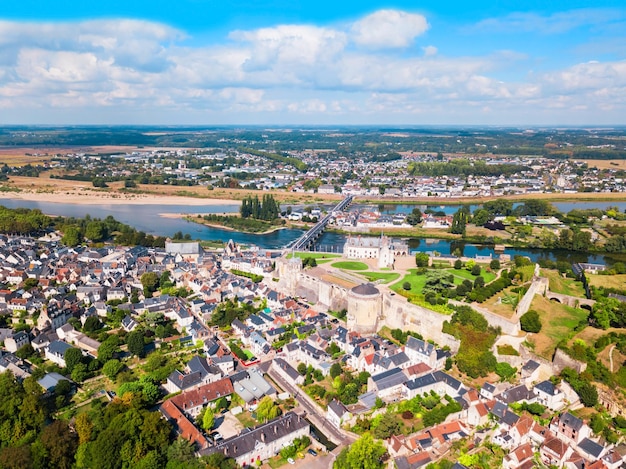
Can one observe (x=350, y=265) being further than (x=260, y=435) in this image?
Yes

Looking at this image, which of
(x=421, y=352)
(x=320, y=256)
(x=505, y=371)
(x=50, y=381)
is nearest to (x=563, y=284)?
(x=505, y=371)

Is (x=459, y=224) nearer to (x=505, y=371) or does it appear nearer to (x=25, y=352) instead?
(x=505, y=371)

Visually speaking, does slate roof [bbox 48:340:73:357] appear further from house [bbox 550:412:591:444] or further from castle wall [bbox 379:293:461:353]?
Result: house [bbox 550:412:591:444]

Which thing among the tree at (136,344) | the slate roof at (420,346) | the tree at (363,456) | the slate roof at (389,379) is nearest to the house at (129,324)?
the tree at (136,344)

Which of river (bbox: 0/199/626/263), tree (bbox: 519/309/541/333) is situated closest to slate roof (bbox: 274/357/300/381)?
tree (bbox: 519/309/541/333)

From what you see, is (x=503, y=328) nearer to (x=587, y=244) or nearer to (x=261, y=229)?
(x=587, y=244)
